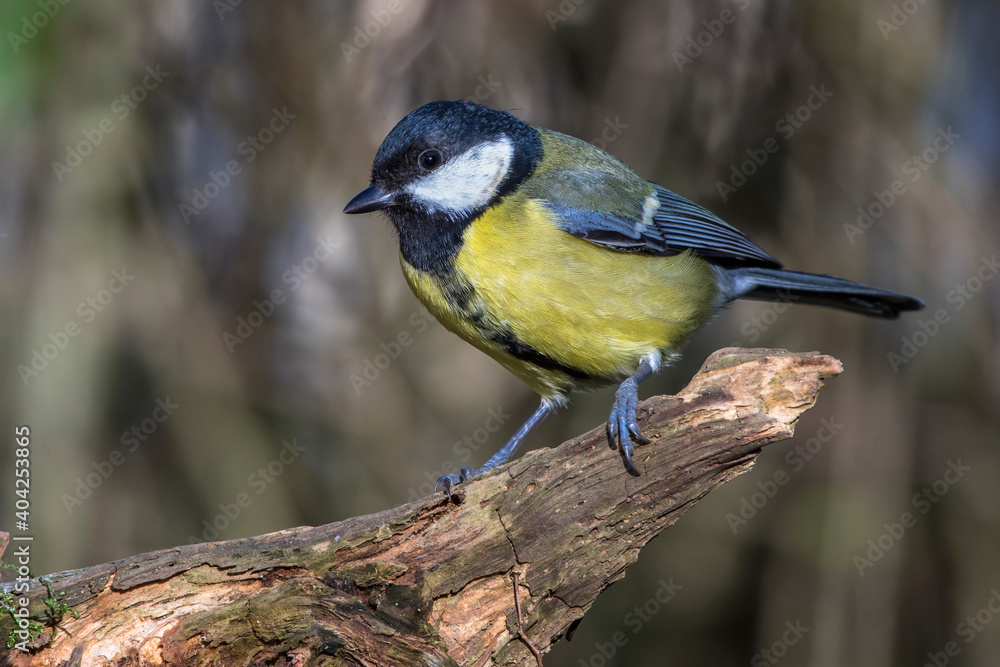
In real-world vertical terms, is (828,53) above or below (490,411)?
above

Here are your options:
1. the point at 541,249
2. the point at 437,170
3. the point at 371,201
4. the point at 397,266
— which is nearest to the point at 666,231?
the point at 541,249

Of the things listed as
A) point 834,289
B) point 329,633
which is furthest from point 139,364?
point 834,289

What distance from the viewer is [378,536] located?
199cm

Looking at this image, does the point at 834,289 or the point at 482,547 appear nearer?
the point at 482,547

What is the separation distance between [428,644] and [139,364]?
7.53 feet

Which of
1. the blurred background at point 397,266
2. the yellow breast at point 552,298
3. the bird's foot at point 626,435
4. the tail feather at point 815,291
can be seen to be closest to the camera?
the bird's foot at point 626,435

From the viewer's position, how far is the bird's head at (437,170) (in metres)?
2.61

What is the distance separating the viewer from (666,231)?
2859 millimetres

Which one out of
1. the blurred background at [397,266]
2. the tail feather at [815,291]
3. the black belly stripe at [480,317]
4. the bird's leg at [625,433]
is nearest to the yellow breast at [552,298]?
the black belly stripe at [480,317]

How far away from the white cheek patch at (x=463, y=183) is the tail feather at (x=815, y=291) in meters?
0.97

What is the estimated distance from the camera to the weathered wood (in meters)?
1.82

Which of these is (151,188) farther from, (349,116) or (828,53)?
(828,53)

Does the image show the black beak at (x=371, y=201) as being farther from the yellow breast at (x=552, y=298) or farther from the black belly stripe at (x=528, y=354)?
the black belly stripe at (x=528, y=354)

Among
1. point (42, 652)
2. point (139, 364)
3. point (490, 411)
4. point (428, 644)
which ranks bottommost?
point (428, 644)
